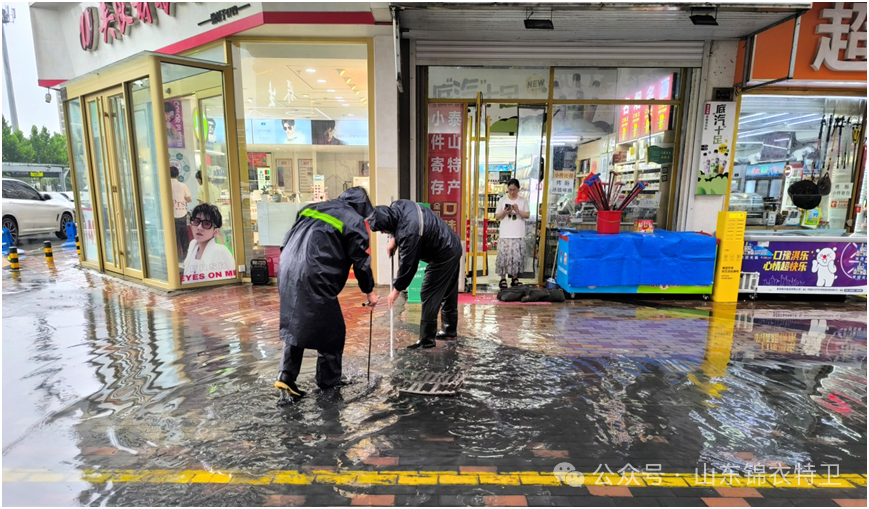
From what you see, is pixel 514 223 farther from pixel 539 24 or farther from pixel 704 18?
pixel 704 18

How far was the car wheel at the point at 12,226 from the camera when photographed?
37.0 ft

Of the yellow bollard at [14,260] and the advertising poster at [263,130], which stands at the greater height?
the advertising poster at [263,130]

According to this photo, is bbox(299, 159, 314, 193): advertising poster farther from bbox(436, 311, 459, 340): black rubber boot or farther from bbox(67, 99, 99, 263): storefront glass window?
→ bbox(67, 99, 99, 263): storefront glass window

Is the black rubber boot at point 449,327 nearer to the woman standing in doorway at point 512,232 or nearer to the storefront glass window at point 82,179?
the woman standing in doorway at point 512,232

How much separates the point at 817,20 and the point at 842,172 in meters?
2.87

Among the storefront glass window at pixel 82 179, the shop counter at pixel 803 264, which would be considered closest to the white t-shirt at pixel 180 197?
the storefront glass window at pixel 82 179

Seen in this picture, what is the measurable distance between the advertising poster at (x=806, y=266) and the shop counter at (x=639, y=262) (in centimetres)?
82

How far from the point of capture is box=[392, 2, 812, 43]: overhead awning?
5078mm

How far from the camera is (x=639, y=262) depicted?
6.61m

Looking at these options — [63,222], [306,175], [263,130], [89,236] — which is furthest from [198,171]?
[63,222]

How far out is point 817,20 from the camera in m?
6.60

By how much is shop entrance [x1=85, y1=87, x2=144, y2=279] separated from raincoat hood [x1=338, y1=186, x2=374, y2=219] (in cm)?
555

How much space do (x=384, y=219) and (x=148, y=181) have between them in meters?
5.50

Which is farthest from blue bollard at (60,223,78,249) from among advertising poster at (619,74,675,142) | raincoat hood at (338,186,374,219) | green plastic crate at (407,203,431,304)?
advertising poster at (619,74,675,142)
